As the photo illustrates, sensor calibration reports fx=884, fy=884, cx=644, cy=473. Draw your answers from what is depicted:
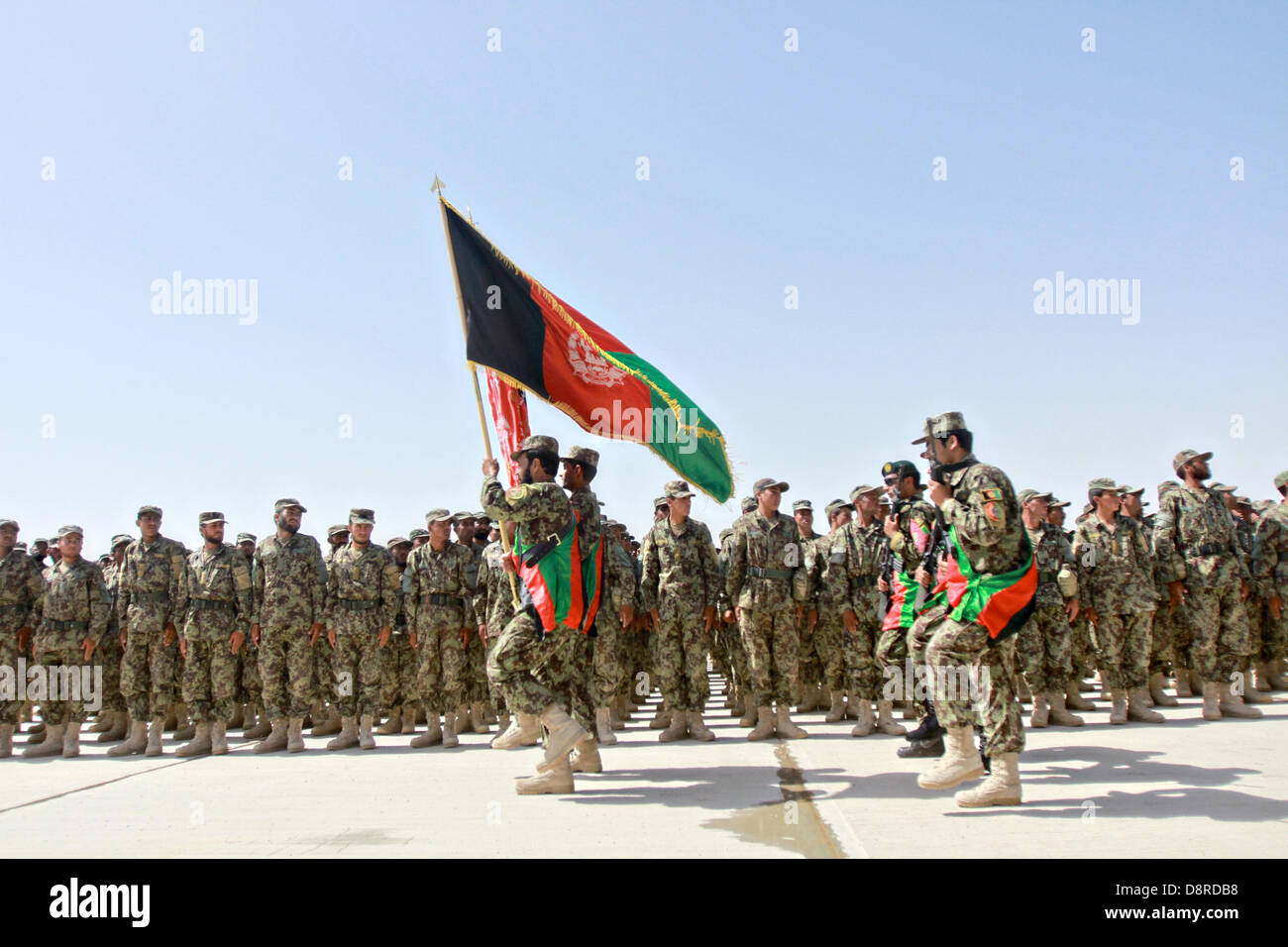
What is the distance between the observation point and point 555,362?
727 cm

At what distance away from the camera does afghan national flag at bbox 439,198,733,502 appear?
6.95 m

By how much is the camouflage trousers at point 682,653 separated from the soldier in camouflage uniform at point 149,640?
4961 mm

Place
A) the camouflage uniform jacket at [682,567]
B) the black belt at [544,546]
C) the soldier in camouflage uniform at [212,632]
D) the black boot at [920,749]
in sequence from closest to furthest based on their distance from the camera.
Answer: the black belt at [544,546] < the black boot at [920,749] < the camouflage uniform jacket at [682,567] < the soldier in camouflage uniform at [212,632]

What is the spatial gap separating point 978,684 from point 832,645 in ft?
13.6

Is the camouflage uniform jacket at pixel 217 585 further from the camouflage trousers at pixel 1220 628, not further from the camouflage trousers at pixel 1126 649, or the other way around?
the camouflage trousers at pixel 1220 628

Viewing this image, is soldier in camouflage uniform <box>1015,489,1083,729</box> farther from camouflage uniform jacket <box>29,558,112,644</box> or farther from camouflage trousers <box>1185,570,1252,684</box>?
camouflage uniform jacket <box>29,558,112,644</box>

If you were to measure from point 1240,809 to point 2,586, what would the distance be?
1076 cm

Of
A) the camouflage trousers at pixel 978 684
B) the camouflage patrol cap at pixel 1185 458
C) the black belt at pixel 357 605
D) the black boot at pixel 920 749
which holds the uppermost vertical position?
the camouflage patrol cap at pixel 1185 458

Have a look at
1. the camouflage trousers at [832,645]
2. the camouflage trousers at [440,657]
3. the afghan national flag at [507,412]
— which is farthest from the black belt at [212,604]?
the camouflage trousers at [832,645]

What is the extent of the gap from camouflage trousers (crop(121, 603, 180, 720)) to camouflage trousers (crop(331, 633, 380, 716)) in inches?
64.4

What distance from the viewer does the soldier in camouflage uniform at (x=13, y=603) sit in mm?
9031

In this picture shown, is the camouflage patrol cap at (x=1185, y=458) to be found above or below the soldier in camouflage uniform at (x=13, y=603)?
above

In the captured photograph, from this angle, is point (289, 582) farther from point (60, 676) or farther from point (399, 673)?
point (60, 676)
